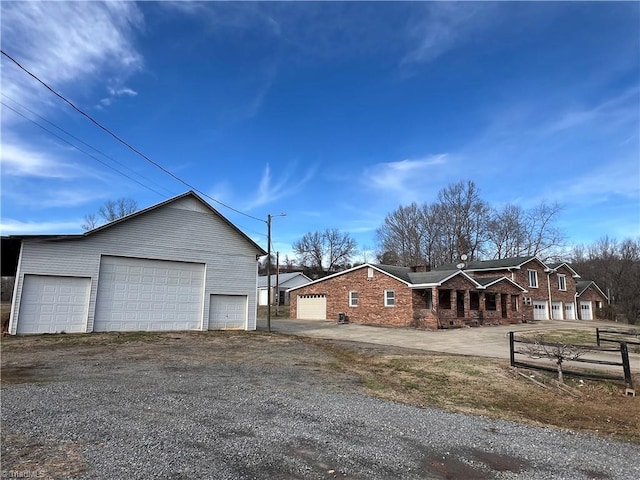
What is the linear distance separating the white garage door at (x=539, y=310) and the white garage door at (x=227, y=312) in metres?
28.2

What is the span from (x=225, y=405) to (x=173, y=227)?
14.4 meters

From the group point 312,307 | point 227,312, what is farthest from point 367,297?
point 227,312

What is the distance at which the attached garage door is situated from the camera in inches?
1524

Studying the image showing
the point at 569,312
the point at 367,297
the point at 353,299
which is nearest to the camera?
the point at 367,297

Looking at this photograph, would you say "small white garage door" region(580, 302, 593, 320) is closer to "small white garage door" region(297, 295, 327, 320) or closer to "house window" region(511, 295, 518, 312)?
"house window" region(511, 295, 518, 312)

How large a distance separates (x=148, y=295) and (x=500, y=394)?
49.8 feet

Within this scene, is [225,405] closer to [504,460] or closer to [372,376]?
[504,460]

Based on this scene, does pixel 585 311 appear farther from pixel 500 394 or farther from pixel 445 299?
pixel 500 394

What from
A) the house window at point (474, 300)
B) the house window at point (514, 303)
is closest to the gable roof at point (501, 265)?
the house window at point (514, 303)

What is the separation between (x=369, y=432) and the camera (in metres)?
5.43

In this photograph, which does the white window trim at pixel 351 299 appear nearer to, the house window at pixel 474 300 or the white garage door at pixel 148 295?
the house window at pixel 474 300

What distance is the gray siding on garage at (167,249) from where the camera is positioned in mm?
16156

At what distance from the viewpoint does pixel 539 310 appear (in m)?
37.3

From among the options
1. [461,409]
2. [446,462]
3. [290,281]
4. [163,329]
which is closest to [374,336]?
[163,329]
